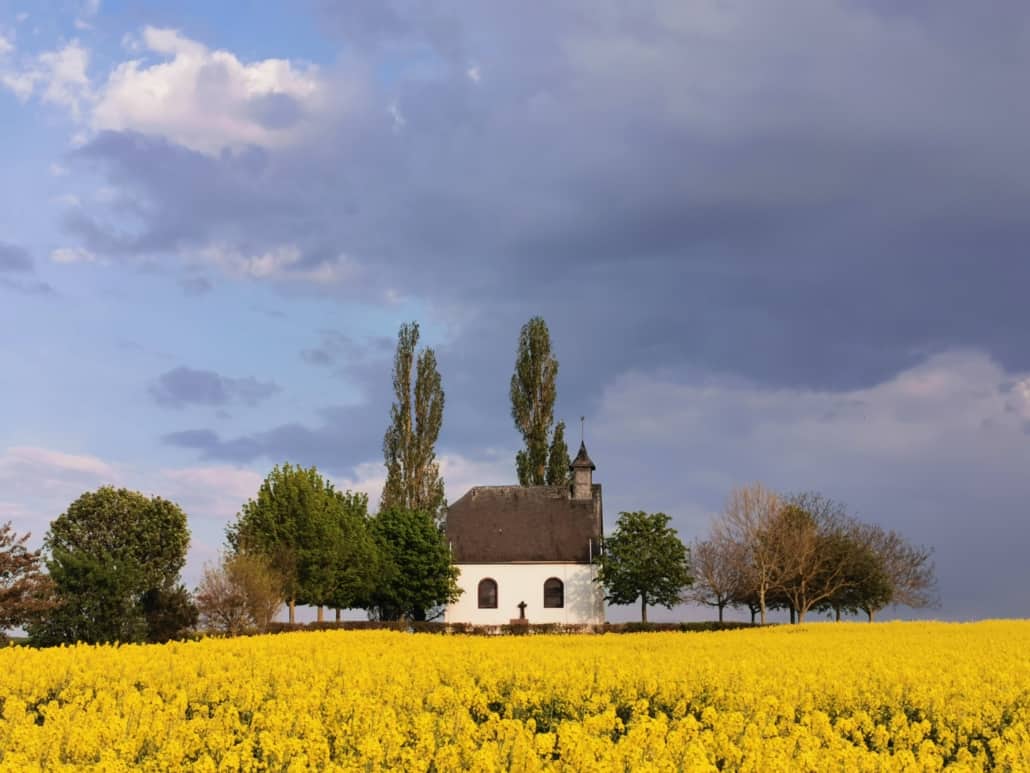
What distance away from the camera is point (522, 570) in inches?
2965

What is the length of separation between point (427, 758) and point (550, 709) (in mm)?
5099

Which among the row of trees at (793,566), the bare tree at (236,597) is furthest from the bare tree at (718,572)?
the bare tree at (236,597)

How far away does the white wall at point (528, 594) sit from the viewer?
73.7 m

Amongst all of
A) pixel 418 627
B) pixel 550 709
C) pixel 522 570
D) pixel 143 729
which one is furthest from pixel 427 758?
pixel 522 570

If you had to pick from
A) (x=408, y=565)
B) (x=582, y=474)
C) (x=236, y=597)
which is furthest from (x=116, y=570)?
(x=582, y=474)

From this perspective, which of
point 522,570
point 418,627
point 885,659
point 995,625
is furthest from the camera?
point 522,570

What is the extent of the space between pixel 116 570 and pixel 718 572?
40313mm

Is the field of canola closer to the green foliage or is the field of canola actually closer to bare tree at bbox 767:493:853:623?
the green foliage

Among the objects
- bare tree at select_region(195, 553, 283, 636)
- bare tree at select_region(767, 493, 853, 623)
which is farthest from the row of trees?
bare tree at select_region(195, 553, 283, 636)

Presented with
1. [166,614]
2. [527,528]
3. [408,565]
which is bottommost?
[166,614]

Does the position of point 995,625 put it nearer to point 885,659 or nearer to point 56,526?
point 885,659

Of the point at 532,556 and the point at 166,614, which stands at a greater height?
the point at 532,556

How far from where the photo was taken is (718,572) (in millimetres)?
64500

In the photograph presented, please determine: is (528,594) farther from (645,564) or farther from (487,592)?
(645,564)
